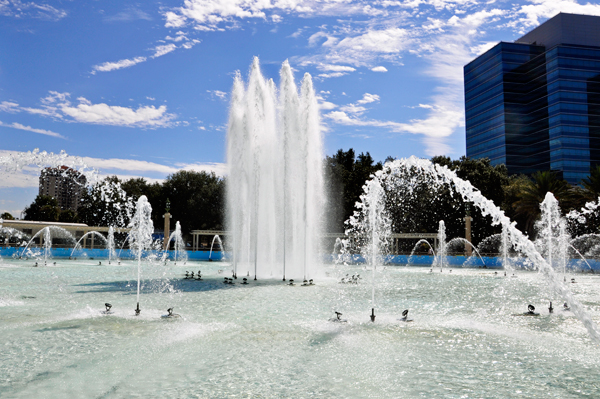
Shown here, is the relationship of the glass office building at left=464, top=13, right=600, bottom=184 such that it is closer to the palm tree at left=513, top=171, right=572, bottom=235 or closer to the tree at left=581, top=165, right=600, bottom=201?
the palm tree at left=513, top=171, right=572, bottom=235

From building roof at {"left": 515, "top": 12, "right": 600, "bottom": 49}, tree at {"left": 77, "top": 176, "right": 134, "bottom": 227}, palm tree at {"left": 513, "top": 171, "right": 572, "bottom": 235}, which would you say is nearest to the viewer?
palm tree at {"left": 513, "top": 171, "right": 572, "bottom": 235}

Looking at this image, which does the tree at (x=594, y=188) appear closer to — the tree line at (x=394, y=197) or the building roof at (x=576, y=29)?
the tree line at (x=394, y=197)

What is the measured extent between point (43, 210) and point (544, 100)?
4102 inches

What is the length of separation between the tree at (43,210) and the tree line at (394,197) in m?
17.0

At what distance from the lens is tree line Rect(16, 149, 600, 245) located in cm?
4841

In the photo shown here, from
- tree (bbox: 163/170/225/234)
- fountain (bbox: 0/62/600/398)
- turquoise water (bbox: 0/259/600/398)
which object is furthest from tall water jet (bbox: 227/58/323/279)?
tree (bbox: 163/170/225/234)

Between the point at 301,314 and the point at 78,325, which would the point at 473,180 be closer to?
the point at 301,314

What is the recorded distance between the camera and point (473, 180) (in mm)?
53938

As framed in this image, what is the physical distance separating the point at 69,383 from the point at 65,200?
121m

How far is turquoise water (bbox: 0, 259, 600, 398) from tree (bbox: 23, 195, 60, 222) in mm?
78855

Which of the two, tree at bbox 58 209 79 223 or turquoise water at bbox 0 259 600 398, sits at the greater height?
tree at bbox 58 209 79 223

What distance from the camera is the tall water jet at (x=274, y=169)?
24.0m

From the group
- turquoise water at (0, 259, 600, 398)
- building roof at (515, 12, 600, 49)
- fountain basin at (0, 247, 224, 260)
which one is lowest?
turquoise water at (0, 259, 600, 398)

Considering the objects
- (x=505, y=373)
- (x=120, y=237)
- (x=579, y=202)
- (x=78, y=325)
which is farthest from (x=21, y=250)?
(x=579, y=202)
